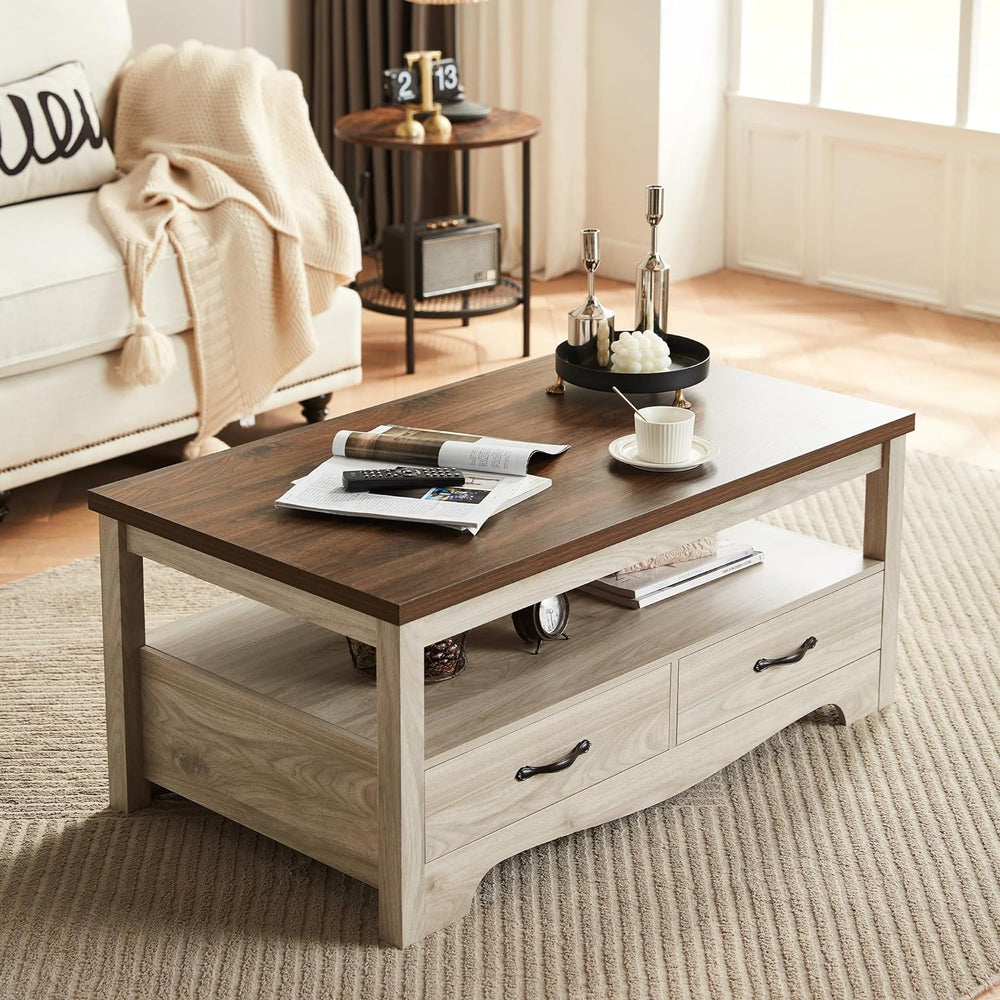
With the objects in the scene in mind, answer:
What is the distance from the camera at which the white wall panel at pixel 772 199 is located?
4.61m

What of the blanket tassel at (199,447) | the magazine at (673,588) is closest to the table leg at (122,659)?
the magazine at (673,588)

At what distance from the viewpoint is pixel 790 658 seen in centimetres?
211

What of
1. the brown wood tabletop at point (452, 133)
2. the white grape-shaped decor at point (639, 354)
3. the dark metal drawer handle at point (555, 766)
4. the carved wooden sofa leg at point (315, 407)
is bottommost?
the dark metal drawer handle at point (555, 766)

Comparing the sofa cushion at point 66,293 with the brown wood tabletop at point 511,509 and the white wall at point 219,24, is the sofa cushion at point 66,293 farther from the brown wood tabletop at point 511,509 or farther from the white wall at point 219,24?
the white wall at point 219,24

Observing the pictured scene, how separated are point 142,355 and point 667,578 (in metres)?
1.29

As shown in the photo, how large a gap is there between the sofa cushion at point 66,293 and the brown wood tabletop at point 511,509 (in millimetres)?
930

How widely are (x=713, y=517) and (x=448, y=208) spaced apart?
10.5 feet

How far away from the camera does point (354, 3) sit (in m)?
4.69

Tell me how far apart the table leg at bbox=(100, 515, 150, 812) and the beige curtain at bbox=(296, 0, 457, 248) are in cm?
282

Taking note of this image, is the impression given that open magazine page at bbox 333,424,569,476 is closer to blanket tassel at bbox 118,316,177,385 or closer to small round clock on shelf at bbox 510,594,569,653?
small round clock on shelf at bbox 510,594,569,653

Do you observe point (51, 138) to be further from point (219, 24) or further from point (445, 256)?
point (219, 24)

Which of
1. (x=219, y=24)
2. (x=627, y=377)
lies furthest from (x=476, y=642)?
(x=219, y=24)

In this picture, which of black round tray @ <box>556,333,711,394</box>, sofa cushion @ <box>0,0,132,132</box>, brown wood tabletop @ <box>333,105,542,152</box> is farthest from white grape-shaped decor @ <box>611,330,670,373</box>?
sofa cushion @ <box>0,0,132,132</box>

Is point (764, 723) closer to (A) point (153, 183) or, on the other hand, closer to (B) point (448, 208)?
(A) point (153, 183)
